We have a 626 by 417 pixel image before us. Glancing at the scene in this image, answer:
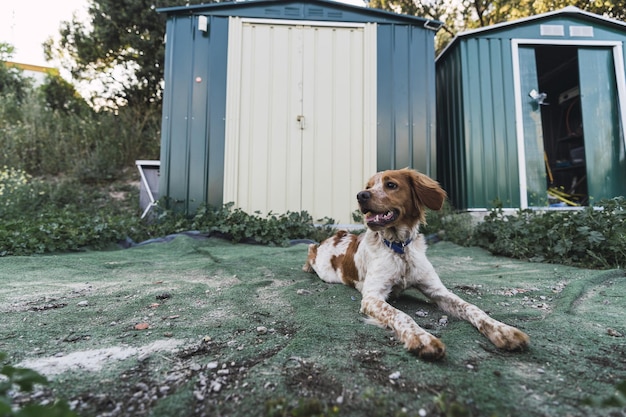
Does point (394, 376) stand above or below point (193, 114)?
below

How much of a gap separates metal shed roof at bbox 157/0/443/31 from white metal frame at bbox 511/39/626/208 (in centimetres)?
138

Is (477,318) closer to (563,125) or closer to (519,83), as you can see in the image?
(519,83)

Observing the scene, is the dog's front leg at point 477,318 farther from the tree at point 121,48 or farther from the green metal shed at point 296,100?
the tree at point 121,48

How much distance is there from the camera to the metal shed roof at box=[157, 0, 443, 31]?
5164 millimetres

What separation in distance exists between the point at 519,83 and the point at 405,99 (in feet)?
5.88

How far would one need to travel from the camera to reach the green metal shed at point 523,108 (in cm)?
523

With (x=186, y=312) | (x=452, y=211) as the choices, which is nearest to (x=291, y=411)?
(x=186, y=312)

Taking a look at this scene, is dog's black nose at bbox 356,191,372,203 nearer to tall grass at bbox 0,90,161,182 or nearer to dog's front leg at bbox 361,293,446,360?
dog's front leg at bbox 361,293,446,360

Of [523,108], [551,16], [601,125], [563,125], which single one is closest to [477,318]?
[523,108]

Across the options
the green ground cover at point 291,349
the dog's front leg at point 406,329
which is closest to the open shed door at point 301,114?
the green ground cover at point 291,349

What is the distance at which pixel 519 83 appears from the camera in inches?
210

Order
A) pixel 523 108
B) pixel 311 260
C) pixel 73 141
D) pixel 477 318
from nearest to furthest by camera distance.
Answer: pixel 477 318 → pixel 311 260 → pixel 523 108 → pixel 73 141

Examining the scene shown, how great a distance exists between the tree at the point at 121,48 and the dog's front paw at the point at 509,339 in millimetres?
10293

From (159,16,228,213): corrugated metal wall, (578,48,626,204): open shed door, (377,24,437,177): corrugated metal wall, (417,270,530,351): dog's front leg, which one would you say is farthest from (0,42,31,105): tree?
(578,48,626,204): open shed door
